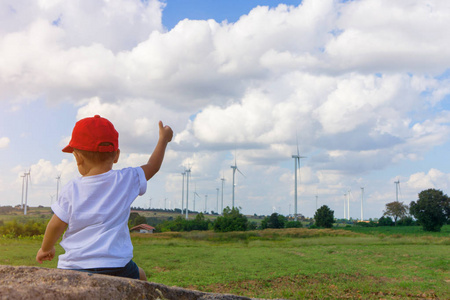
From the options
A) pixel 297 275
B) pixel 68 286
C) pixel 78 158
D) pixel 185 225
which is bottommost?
pixel 185 225

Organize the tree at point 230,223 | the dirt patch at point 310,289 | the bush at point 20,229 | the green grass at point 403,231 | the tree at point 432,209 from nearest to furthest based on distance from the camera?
the dirt patch at point 310,289 < the bush at point 20,229 < the green grass at point 403,231 < the tree at point 230,223 < the tree at point 432,209

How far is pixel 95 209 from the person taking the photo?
2645 millimetres

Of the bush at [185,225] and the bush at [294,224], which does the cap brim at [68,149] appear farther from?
the bush at [294,224]

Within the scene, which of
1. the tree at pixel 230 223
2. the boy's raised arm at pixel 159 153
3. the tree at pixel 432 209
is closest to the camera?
the boy's raised arm at pixel 159 153

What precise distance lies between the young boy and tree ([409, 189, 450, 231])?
6999 centimetres

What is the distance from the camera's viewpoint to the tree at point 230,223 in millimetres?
60044

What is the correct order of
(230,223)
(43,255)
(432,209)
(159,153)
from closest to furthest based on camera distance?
(43,255)
(159,153)
(230,223)
(432,209)

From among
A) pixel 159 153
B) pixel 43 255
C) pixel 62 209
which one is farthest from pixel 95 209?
pixel 159 153

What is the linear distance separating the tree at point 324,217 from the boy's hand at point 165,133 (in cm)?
7218

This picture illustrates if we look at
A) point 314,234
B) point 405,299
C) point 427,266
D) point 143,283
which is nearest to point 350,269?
point 427,266

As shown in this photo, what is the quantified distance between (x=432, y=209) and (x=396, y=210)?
83.9 ft

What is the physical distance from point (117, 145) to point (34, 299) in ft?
3.79

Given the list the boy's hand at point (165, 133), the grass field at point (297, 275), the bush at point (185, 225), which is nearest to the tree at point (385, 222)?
the bush at point (185, 225)

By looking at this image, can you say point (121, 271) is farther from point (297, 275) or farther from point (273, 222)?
point (273, 222)
